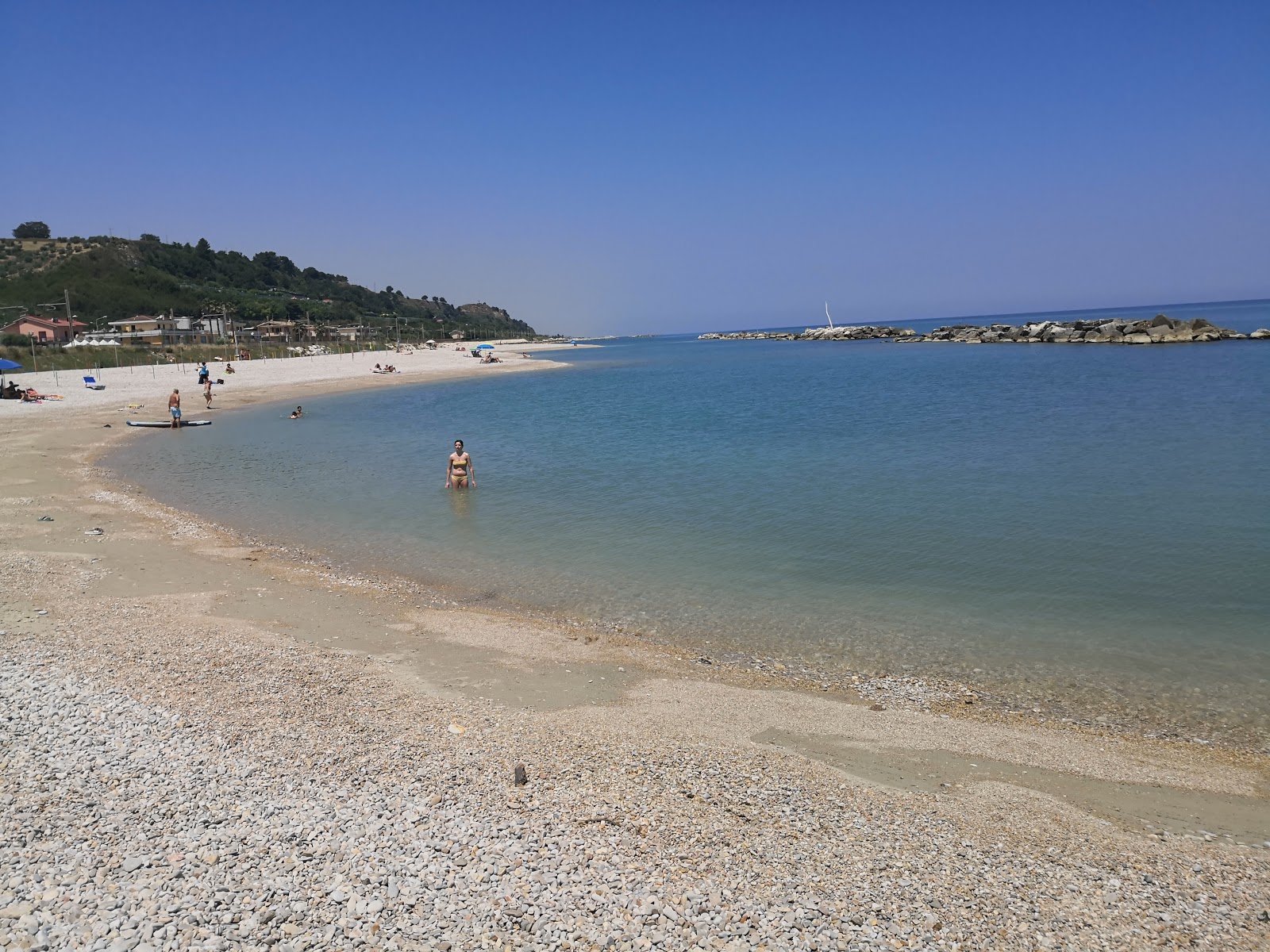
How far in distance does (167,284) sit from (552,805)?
128 meters

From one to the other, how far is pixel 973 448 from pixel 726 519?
1143 cm

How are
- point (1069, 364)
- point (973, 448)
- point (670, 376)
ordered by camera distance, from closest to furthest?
point (973, 448) → point (1069, 364) → point (670, 376)

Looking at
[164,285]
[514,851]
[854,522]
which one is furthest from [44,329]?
[514,851]

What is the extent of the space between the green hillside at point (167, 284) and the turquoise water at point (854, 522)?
81973 mm

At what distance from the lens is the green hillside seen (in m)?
95.9

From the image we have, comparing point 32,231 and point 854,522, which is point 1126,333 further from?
point 32,231

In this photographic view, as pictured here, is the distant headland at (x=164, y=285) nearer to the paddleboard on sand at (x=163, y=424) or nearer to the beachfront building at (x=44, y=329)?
the beachfront building at (x=44, y=329)

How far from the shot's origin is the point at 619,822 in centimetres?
506

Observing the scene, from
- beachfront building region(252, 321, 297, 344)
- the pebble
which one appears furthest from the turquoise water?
beachfront building region(252, 321, 297, 344)

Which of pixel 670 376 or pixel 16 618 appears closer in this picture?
pixel 16 618

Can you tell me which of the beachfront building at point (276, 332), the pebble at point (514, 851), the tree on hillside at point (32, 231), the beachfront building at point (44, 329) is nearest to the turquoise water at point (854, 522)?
the pebble at point (514, 851)

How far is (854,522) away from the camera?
14.4 meters

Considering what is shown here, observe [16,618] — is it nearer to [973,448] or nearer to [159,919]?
[159,919]

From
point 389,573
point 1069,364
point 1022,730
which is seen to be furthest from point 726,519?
point 1069,364
